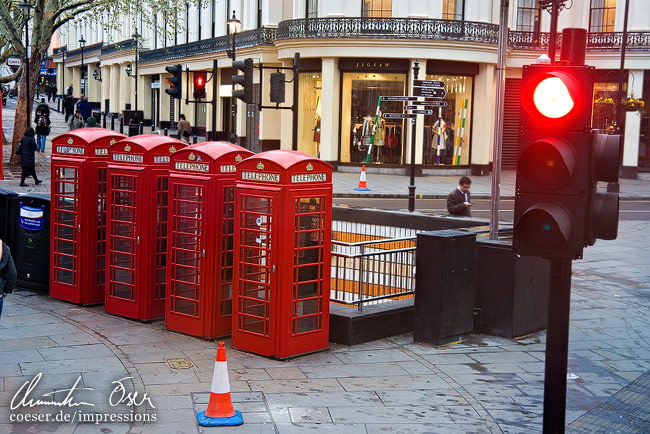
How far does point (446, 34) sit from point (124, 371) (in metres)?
29.5

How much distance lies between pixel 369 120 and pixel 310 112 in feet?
12.4

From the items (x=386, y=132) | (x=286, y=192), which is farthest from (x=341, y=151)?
(x=286, y=192)

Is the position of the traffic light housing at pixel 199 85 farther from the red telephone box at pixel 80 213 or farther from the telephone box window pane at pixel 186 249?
the telephone box window pane at pixel 186 249

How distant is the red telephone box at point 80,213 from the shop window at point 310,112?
2620cm

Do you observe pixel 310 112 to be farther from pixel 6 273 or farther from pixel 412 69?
pixel 6 273

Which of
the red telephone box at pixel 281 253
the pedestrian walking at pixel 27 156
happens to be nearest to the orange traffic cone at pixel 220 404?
the red telephone box at pixel 281 253

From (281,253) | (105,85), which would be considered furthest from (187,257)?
(105,85)

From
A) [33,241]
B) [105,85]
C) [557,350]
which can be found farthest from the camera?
[105,85]

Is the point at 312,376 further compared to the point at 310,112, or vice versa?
the point at 310,112

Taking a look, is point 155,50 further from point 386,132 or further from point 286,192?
point 286,192

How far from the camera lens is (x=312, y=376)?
29.8ft

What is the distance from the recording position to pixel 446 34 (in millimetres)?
35906

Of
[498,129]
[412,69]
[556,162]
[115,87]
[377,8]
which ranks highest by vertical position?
[377,8]

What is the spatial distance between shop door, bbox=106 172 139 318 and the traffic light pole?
A: 6559 millimetres
